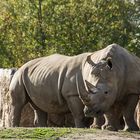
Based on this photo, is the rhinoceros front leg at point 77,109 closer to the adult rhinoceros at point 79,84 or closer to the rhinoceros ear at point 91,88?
the adult rhinoceros at point 79,84

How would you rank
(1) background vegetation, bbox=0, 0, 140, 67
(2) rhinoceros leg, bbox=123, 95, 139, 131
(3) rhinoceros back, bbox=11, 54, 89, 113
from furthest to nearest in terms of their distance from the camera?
(1) background vegetation, bbox=0, 0, 140, 67 → (3) rhinoceros back, bbox=11, 54, 89, 113 → (2) rhinoceros leg, bbox=123, 95, 139, 131

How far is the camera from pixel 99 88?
10266mm

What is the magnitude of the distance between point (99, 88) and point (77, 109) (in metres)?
1.22

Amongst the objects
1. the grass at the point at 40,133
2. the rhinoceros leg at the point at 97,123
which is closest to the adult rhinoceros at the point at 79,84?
the rhinoceros leg at the point at 97,123

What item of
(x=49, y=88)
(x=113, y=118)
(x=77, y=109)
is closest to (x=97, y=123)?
(x=113, y=118)

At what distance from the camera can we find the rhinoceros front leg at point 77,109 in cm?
1134

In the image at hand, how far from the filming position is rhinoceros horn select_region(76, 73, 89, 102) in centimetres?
1029

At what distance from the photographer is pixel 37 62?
13172 mm

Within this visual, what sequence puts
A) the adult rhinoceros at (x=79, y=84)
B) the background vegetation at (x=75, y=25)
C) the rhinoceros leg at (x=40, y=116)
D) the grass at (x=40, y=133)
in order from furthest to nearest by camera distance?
the background vegetation at (x=75, y=25) → the rhinoceros leg at (x=40, y=116) → the adult rhinoceros at (x=79, y=84) → the grass at (x=40, y=133)

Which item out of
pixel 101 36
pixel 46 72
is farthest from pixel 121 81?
pixel 101 36

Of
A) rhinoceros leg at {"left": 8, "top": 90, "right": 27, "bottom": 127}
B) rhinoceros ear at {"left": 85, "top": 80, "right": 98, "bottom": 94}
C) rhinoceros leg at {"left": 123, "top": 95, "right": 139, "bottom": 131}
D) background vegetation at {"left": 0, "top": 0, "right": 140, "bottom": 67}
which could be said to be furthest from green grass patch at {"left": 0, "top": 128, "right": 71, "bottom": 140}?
background vegetation at {"left": 0, "top": 0, "right": 140, "bottom": 67}

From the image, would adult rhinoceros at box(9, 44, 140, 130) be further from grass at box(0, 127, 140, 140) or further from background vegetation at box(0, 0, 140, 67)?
background vegetation at box(0, 0, 140, 67)

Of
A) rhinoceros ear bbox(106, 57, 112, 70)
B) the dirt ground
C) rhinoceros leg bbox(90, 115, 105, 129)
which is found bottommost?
rhinoceros leg bbox(90, 115, 105, 129)

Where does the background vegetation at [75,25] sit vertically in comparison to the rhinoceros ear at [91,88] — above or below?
above
